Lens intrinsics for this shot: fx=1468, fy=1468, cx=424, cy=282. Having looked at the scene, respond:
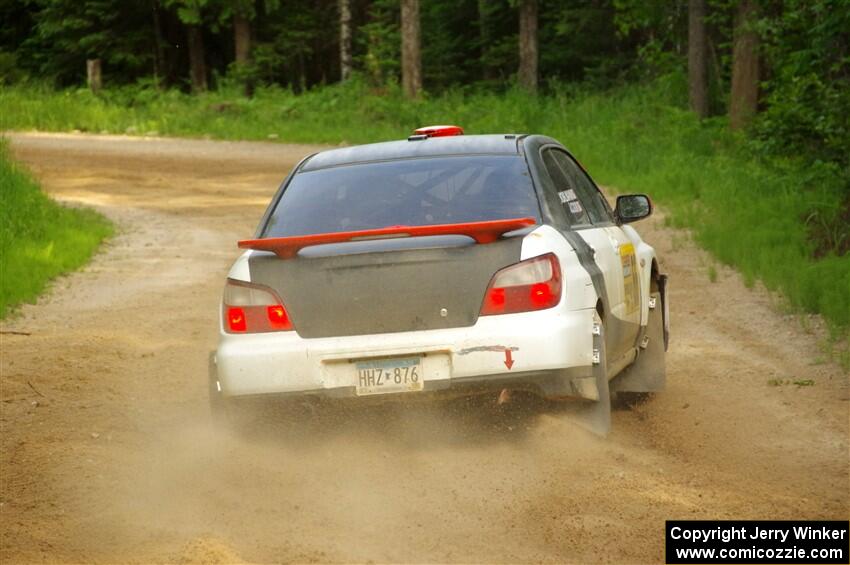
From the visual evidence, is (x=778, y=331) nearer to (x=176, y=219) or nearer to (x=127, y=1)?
(x=176, y=219)

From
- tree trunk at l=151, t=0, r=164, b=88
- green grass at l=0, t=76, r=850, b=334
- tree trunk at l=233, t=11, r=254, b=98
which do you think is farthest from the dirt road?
tree trunk at l=151, t=0, r=164, b=88

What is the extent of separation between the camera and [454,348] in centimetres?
625

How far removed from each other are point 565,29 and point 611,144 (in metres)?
18.7

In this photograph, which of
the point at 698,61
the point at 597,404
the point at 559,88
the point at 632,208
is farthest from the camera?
the point at 559,88

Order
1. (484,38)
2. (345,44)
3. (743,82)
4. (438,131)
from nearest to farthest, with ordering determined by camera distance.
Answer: (438,131) < (743,82) < (345,44) < (484,38)

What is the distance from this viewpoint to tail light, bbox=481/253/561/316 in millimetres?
6289

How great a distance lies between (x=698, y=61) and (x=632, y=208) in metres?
22.3

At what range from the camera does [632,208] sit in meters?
8.06

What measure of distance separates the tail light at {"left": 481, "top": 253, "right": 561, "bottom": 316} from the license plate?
0.38 m

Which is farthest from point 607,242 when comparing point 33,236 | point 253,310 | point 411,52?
point 411,52

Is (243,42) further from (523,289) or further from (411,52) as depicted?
(523,289)

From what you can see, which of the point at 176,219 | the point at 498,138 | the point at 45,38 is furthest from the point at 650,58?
the point at 498,138

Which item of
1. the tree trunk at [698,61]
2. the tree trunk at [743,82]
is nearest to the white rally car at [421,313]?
the tree trunk at [743,82]

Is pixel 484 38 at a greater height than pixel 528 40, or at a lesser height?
lesser
